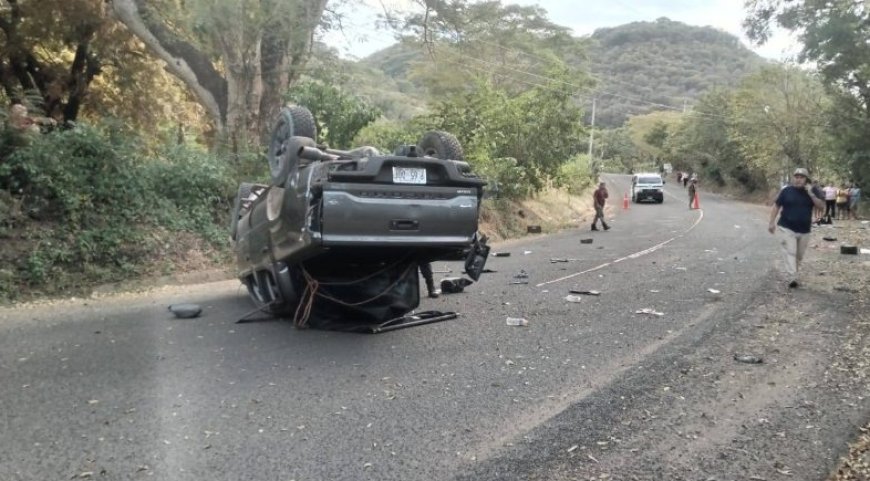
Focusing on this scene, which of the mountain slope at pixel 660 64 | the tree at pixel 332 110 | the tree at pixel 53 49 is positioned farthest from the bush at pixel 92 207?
the mountain slope at pixel 660 64

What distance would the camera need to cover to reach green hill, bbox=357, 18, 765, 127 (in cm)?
11506

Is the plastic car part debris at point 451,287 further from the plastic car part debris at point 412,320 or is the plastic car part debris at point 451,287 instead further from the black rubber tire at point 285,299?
the black rubber tire at point 285,299

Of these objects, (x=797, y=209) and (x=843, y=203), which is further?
(x=843, y=203)

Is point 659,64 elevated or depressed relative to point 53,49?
elevated

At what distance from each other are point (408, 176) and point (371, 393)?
7.14 ft

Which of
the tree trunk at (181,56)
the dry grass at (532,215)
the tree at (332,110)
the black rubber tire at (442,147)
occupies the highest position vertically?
the tree trunk at (181,56)

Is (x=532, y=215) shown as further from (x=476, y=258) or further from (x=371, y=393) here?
(x=371, y=393)

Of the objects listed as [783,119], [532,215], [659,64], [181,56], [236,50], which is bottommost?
[532,215]

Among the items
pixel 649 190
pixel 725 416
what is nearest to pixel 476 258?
pixel 725 416

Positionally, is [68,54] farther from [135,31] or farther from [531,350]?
[531,350]

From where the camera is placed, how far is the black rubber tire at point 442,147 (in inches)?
294

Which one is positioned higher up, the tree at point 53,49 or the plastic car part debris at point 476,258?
the tree at point 53,49

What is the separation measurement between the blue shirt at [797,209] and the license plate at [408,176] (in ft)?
21.0

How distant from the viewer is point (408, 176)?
6438mm
